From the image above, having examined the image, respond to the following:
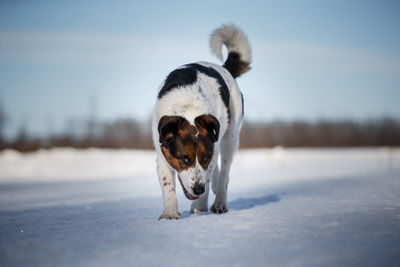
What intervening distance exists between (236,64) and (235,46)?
1.23 feet

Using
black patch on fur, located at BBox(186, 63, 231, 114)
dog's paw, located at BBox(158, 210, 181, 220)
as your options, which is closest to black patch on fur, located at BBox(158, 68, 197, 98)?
black patch on fur, located at BBox(186, 63, 231, 114)

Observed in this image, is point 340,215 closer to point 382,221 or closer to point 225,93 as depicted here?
point 382,221

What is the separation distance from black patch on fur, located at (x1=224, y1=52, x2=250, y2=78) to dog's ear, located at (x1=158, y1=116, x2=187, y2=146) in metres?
2.69

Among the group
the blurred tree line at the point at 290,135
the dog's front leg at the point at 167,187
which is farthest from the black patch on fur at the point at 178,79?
the blurred tree line at the point at 290,135

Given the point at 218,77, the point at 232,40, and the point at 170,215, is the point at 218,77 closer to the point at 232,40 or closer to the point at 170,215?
the point at 232,40

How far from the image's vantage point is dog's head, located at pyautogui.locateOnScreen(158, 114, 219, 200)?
379cm

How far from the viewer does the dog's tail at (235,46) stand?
626 centimetres

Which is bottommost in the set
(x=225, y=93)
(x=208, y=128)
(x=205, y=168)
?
(x=205, y=168)

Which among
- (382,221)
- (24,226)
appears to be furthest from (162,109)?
(382,221)

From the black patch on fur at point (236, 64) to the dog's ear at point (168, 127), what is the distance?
269 centimetres

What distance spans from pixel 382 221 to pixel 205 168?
1982mm

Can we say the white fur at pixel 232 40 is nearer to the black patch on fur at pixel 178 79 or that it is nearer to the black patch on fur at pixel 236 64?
the black patch on fur at pixel 236 64

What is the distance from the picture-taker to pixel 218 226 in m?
3.50

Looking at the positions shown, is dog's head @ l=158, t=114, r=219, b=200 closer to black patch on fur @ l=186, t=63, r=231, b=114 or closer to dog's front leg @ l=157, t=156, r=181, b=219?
dog's front leg @ l=157, t=156, r=181, b=219
